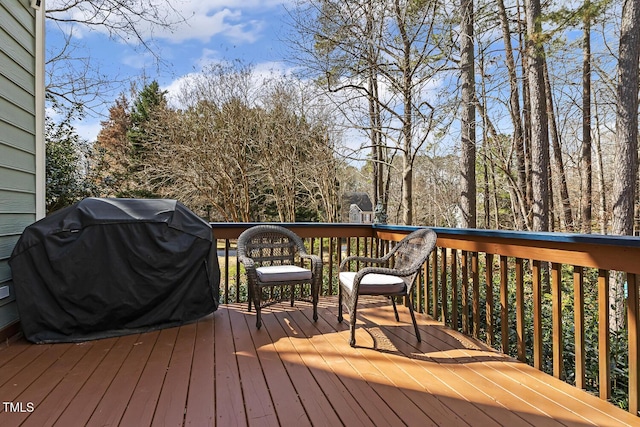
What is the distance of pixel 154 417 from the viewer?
5.45 feet

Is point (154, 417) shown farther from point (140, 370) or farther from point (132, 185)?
point (132, 185)

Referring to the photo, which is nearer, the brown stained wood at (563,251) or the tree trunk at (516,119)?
the brown stained wood at (563,251)

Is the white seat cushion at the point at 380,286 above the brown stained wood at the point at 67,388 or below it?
above

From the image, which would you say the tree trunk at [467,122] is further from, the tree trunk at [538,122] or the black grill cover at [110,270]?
the black grill cover at [110,270]

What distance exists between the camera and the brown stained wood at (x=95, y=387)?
5.45 ft

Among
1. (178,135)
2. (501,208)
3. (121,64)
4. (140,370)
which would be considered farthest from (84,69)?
(501,208)

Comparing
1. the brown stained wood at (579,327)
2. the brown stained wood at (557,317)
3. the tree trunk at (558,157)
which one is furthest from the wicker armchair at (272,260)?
the tree trunk at (558,157)

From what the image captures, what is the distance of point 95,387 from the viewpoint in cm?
197

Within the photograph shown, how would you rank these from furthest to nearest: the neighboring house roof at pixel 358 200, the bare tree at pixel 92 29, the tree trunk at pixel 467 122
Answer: the neighboring house roof at pixel 358 200 < the tree trunk at pixel 467 122 < the bare tree at pixel 92 29

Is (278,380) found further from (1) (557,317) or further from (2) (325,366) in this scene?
(1) (557,317)

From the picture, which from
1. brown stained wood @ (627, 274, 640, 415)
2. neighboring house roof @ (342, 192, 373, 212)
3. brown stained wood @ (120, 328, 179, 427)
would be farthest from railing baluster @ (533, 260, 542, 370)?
neighboring house roof @ (342, 192, 373, 212)

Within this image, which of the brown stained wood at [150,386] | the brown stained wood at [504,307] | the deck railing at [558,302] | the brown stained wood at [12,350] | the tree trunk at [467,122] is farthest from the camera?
the tree trunk at [467,122]

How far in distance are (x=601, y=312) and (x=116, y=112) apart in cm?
1219

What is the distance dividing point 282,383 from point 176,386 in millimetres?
605
